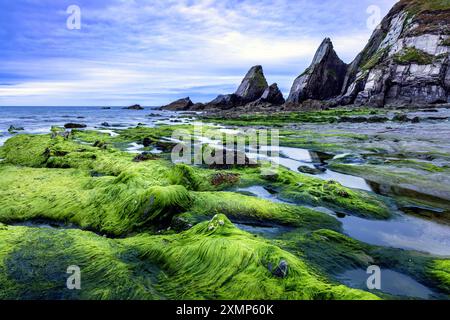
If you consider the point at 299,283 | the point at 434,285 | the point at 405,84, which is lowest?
the point at 434,285

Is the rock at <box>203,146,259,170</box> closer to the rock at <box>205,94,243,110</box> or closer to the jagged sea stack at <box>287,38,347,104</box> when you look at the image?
the jagged sea stack at <box>287,38,347,104</box>

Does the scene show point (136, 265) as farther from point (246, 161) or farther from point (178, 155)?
point (178, 155)

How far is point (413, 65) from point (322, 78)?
22117mm

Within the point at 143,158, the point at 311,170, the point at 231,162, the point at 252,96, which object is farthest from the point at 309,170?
the point at 252,96

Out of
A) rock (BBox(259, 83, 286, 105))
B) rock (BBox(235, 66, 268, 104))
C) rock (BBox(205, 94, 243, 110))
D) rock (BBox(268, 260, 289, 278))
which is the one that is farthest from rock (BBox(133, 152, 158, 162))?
rock (BBox(235, 66, 268, 104))

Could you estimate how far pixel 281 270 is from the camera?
347cm

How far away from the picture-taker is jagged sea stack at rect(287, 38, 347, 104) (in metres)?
69.0

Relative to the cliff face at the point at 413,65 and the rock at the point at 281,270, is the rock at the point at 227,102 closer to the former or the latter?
the cliff face at the point at 413,65

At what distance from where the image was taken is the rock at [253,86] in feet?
256

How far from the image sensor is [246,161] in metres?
10.0

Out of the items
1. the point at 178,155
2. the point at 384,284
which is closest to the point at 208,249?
the point at 384,284

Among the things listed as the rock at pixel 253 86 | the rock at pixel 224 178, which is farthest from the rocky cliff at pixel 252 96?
the rock at pixel 224 178
